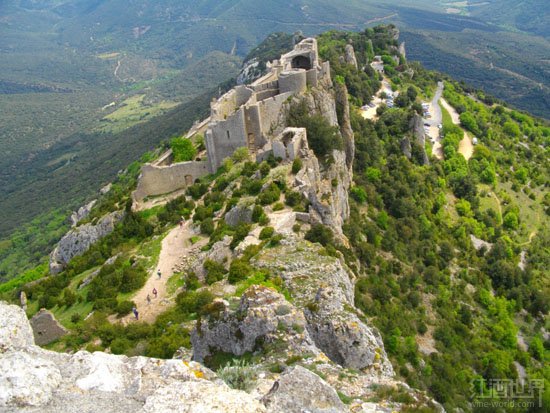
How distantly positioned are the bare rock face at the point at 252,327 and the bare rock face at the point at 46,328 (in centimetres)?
947

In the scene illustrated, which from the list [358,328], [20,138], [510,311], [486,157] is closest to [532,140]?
[486,157]

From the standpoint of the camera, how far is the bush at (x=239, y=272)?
65.8ft

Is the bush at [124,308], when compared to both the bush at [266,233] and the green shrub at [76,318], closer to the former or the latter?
the green shrub at [76,318]

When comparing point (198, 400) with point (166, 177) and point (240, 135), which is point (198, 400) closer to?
point (240, 135)

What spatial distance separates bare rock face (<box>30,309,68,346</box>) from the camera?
68.6 feet

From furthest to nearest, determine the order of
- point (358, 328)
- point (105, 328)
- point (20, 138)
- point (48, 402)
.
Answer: point (20, 138)
point (105, 328)
point (358, 328)
point (48, 402)

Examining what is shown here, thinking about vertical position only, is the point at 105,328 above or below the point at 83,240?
above

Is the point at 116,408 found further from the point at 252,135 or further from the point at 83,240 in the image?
the point at 83,240

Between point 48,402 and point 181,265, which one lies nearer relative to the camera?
point 48,402

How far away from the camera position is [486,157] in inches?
2820

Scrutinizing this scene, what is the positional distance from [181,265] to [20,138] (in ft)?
634

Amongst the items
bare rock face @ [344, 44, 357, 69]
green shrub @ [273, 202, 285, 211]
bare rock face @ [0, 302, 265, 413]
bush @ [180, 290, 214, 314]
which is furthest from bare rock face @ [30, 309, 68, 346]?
bare rock face @ [344, 44, 357, 69]

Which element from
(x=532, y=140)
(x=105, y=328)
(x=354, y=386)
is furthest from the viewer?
(x=532, y=140)

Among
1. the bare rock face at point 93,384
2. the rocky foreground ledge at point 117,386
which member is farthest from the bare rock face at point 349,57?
the bare rock face at point 93,384
